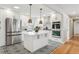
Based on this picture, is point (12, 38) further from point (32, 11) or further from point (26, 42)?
point (32, 11)

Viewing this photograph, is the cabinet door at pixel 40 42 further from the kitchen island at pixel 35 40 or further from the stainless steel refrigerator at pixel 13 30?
the stainless steel refrigerator at pixel 13 30

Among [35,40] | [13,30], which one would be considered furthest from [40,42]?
[13,30]

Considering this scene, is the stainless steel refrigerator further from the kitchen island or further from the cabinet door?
the cabinet door

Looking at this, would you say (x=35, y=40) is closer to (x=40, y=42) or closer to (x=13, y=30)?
(x=40, y=42)

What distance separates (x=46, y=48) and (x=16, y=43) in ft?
5.34

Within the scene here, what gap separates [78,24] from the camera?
15.6 m

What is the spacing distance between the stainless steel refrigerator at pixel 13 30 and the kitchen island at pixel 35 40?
1.98 ft

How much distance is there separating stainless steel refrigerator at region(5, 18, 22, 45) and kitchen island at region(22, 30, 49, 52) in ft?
1.98

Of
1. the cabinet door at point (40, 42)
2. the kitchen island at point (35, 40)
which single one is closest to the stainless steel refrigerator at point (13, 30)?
the kitchen island at point (35, 40)

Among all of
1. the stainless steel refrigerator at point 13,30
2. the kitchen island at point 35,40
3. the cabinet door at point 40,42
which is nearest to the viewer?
the kitchen island at point 35,40

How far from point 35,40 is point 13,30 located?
183cm

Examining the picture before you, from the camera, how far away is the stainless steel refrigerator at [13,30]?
5.69 meters

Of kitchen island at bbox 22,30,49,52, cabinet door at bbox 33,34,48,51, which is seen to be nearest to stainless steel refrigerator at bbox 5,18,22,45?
kitchen island at bbox 22,30,49,52

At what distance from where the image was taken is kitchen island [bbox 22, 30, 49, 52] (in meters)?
4.55
